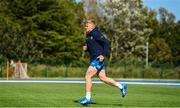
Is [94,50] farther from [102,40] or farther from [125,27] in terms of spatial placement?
[125,27]

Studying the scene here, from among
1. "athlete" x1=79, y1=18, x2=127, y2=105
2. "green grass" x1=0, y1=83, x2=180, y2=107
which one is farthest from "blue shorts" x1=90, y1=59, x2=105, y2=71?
"green grass" x1=0, y1=83, x2=180, y2=107

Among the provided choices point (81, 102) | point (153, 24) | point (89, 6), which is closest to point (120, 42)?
point (89, 6)

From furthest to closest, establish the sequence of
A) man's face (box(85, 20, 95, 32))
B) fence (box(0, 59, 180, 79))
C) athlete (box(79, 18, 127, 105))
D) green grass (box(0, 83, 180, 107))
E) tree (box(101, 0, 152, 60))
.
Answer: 1. tree (box(101, 0, 152, 60))
2. fence (box(0, 59, 180, 79))
3. man's face (box(85, 20, 95, 32))
4. athlete (box(79, 18, 127, 105))
5. green grass (box(0, 83, 180, 107))

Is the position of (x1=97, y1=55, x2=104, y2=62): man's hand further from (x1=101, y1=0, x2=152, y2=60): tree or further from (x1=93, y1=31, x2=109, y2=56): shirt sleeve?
(x1=101, y1=0, x2=152, y2=60): tree

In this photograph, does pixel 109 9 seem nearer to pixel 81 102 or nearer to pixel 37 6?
pixel 37 6

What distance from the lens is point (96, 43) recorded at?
1269 centimetres

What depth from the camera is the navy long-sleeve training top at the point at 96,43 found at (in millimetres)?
12594

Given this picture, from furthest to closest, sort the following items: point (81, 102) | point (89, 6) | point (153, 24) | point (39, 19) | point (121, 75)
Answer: point (153, 24)
point (89, 6)
point (39, 19)
point (121, 75)
point (81, 102)

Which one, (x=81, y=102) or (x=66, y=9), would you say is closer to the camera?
(x=81, y=102)

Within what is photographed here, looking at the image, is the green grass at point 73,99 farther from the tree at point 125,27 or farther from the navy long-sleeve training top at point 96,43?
the tree at point 125,27

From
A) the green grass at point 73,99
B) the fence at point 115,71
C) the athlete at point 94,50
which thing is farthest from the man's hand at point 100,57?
the fence at point 115,71

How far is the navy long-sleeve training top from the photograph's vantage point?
1259 cm

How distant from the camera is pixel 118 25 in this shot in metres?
74.2

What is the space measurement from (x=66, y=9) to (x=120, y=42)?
404 inches
